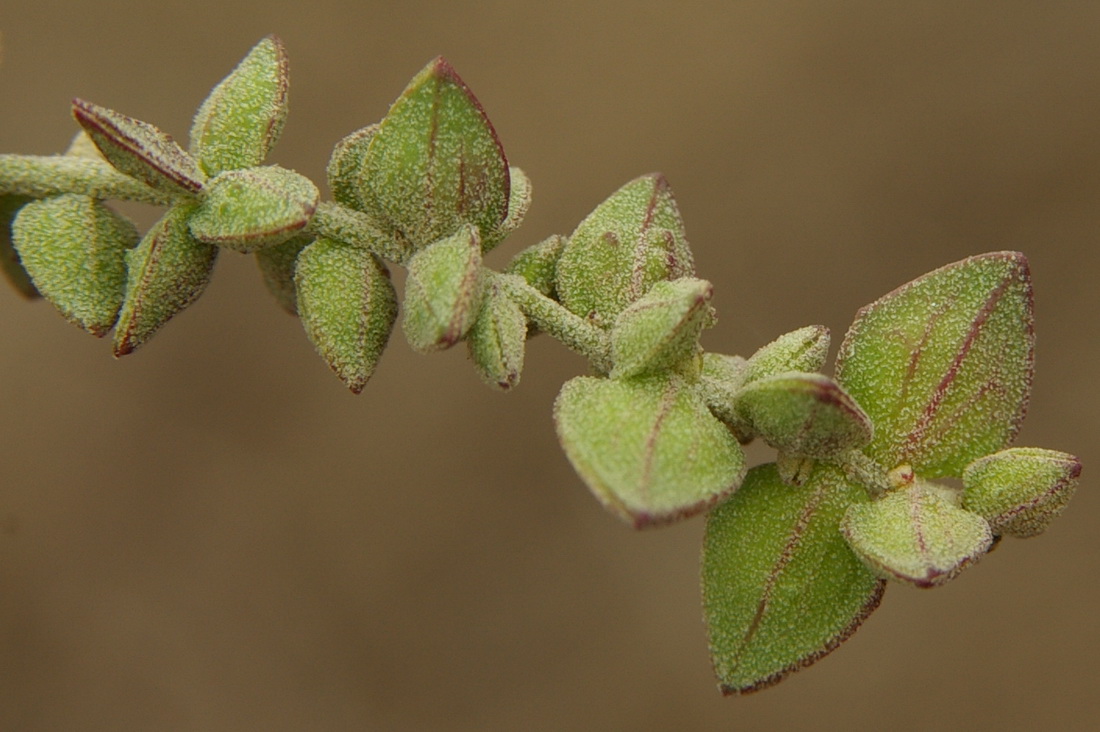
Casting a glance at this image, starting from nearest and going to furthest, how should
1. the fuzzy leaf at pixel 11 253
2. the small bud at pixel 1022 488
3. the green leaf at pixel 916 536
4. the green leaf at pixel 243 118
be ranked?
the green leaf at pixel 916 536, the small bud at pixel 1022 488, the green leaf at pixel 243 118, the fuzzy leaf at pixel 11 253

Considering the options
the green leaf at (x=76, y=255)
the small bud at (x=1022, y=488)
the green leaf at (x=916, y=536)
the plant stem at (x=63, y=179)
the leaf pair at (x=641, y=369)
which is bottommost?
the small bud at (x=1022, y=488)

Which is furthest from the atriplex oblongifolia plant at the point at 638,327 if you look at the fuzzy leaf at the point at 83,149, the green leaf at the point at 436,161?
the fuzzy leaf at the point at 83,149

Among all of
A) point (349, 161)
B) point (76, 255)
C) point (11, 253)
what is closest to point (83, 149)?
point (11, 253)

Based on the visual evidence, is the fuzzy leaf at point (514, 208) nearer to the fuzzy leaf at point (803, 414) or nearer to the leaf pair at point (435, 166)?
the leaf pair at point (435, 166)

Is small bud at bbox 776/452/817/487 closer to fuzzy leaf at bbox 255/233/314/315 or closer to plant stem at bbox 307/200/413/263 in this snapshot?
plant stem at bbox 307/200/413/263

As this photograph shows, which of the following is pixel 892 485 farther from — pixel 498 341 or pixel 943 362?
pixel 498 341

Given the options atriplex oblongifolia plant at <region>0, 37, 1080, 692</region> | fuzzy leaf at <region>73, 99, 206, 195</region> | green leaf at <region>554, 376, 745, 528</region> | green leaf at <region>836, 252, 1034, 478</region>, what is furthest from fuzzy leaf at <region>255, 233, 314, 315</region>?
green leaf at <region>836, 252, 1034, 478</region>
